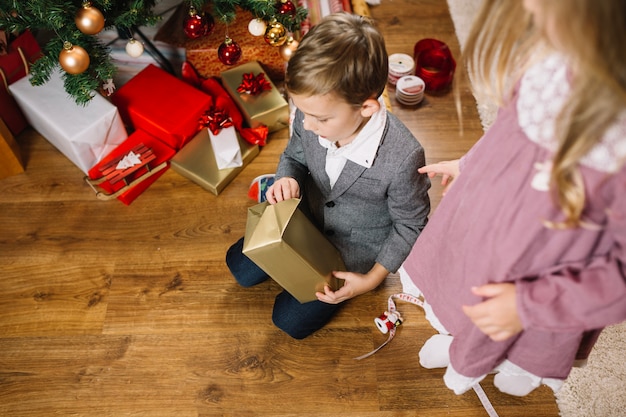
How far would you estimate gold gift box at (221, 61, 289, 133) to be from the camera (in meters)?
1.54

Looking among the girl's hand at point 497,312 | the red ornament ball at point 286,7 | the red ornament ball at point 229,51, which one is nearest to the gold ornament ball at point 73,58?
the red ornament ball at point 229,51

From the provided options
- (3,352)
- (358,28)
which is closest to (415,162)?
(358,28)

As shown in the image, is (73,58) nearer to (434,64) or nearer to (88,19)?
(88,19)

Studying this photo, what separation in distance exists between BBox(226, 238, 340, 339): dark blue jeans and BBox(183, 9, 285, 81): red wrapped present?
24.2 inches

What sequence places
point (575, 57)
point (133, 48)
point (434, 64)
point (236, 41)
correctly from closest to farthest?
point (575, 57), point (133, 48), point (236, 41), point (434, 64)

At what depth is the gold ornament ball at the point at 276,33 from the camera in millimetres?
1385

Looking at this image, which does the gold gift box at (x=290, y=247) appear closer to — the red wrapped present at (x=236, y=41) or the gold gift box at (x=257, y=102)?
the gold gift box at (x=257, y=102)

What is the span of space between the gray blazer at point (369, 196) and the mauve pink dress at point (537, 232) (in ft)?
0.54

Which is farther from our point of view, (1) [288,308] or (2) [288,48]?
(2) [288,48]

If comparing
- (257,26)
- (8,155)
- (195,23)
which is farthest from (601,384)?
(8,155)

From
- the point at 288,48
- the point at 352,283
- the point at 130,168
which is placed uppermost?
the point at 288,48

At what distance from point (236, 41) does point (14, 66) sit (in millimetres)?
640

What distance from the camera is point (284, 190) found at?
3.64 ft

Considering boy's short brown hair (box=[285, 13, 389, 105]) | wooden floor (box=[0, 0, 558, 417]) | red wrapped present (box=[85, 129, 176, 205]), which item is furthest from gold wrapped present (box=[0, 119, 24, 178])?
boy's short brown hair (box=[285, 13, 389, 105])
